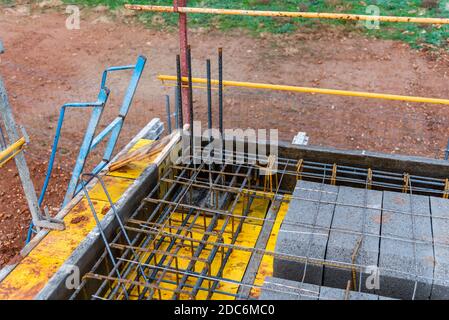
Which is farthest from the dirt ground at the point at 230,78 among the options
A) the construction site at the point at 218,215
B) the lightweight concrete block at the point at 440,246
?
the lightweight concrete block at the point at 440,246

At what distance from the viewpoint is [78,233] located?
4.69m

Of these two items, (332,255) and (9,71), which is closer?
(332,255)

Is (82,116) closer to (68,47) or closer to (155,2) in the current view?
(68,47)

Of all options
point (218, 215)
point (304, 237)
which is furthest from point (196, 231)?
point (304, 237)

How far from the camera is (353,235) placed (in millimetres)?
4367

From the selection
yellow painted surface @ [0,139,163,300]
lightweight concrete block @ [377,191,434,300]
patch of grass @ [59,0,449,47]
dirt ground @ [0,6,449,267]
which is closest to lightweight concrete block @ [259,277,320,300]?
lightweight concrete block @ [377,191,434,300]

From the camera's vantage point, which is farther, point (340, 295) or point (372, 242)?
point (372, 242)

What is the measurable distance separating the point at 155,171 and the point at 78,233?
117 cm

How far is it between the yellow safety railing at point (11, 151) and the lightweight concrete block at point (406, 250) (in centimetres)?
318

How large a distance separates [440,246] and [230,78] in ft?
29.7

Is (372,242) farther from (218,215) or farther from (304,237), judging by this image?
(218,215)

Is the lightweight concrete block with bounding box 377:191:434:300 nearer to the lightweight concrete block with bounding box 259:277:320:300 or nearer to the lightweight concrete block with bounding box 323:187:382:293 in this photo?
the lightweight concrete block with bounding box 323:187:382:293
